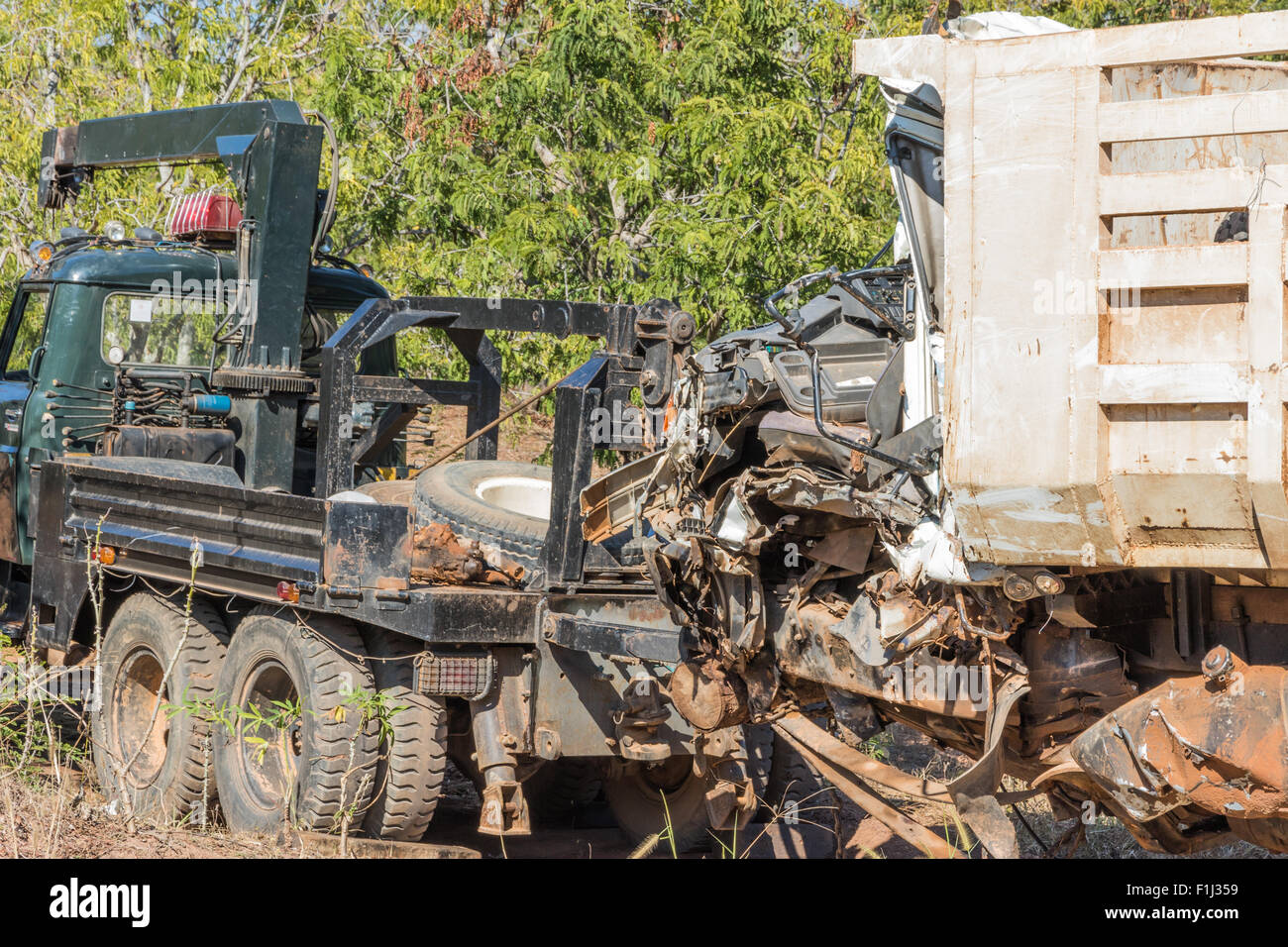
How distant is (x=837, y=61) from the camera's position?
926 cm

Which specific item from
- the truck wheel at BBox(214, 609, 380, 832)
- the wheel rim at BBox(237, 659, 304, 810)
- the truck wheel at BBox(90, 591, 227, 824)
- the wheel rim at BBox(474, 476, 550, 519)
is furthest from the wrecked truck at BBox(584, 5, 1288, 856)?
the truck wheel at BBox(90, 591, 227, 824)

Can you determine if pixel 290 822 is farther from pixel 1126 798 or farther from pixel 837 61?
pixel 837 61

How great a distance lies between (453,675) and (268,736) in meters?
1.26

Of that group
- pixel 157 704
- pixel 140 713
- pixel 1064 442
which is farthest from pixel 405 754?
pixel 1064 442

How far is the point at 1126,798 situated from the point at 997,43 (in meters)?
1.82

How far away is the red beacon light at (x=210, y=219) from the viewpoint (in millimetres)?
7992

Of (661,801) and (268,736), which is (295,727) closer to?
(268,736)

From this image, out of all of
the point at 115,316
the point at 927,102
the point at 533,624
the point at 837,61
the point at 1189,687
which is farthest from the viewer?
the point at 837,61

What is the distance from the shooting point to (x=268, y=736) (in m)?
6.10

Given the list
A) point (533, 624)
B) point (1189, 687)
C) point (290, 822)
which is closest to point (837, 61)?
point (533, 624)

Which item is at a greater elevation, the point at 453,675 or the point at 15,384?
the point at 15,384

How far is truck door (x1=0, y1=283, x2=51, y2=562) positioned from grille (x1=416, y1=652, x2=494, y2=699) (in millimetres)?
3277

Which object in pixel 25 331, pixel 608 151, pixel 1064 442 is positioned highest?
pixel 608 151
